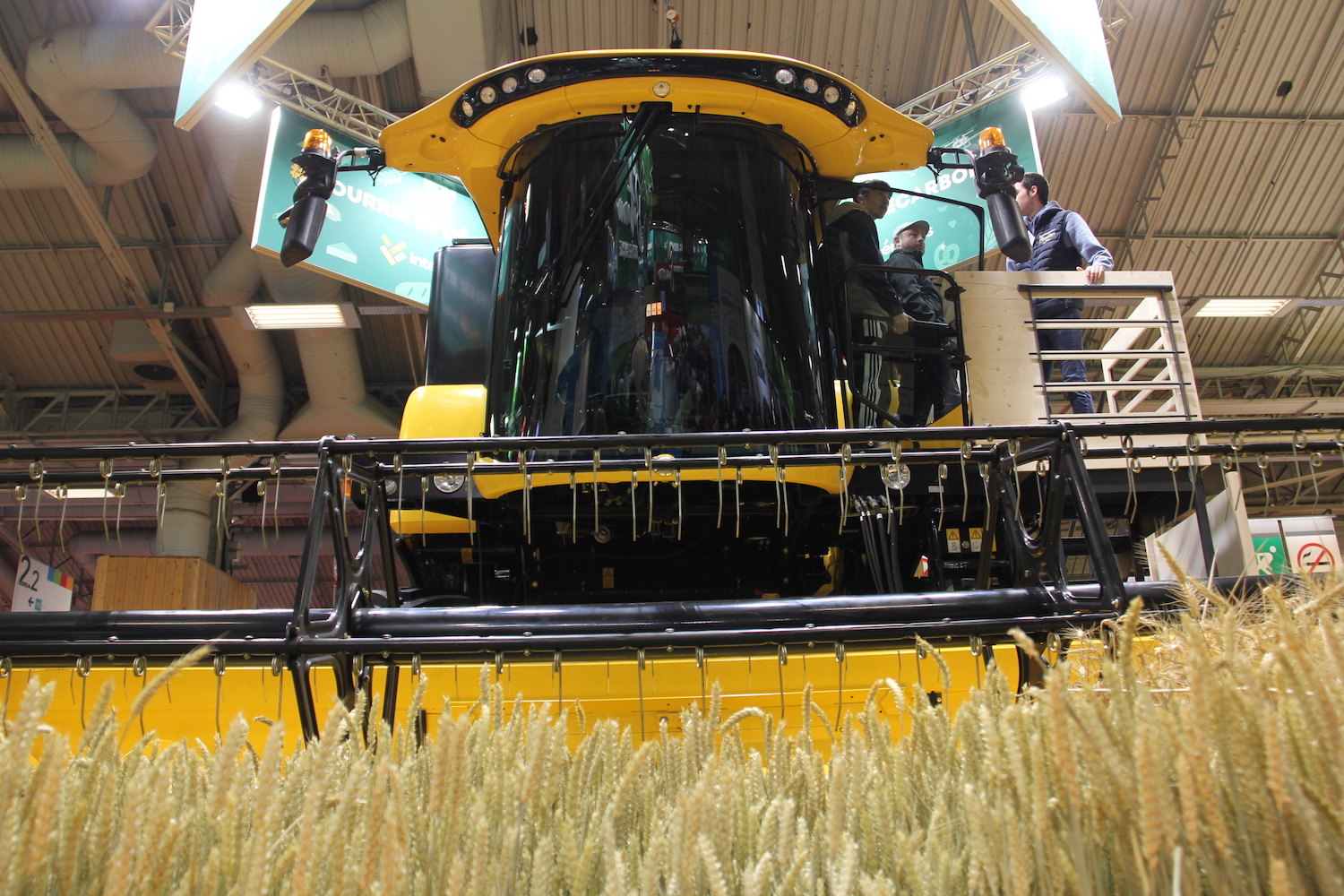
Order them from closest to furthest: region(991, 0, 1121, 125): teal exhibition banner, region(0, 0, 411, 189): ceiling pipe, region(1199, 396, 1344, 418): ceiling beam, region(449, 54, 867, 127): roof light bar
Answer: region(449, 54, 867, 127): roof light bar
region(991, 0, 1121, 125): teal exhibition banner
region(0, 0, 411, 189): ceiling pipe
region(1199, 396, 1344, 418): ceiling beam

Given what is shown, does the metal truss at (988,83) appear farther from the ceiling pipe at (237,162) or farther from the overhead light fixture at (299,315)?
the overhead light fixture at (299,315)

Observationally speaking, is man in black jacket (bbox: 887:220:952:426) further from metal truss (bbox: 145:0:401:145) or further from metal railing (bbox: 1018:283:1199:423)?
metal truss (bbox: 145:0:401:145)

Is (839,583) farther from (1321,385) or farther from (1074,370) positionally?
(1321,385)

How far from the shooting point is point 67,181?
35.2ft

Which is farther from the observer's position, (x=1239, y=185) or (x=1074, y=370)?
(x=1239, y=185)

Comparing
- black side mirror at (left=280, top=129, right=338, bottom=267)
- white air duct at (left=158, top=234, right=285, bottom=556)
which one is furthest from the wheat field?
white air duct at (left=158, top=234, right=285, bottom=556)

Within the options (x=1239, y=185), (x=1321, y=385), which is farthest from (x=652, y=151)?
(x=1321, y=385)

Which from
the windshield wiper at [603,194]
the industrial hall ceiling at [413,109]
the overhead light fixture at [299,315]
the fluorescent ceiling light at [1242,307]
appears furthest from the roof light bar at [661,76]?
the fluorescent ceiling light at [1242,307]

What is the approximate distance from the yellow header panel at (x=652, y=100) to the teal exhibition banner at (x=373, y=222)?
13.5 feet

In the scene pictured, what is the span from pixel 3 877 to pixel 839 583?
10.9 ft

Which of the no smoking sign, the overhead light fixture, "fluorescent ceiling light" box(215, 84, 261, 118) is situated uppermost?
"fluorescent ceiling light" box(215, 84, 261, 118)

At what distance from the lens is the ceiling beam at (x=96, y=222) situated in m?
9.90

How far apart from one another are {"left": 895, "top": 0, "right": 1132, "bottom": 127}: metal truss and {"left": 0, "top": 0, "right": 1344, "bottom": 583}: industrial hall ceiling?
77cm

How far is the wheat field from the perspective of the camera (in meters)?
0.78
